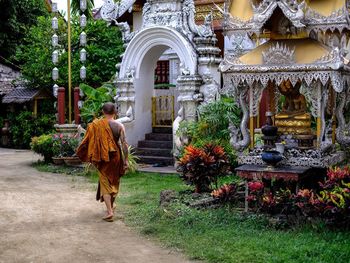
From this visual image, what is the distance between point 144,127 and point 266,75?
23.3ft

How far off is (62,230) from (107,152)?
1344 millimetres

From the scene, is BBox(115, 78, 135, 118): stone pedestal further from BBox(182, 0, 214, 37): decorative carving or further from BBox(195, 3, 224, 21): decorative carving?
BBox(195, 3, 224, 21): decorative carving

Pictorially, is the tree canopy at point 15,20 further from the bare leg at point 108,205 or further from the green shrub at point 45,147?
the bare leg at point 108,205

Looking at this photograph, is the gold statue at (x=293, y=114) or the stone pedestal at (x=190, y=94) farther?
the stone pedestal at (x=190, y=94)

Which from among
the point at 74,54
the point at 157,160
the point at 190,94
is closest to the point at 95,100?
the point at 157,160

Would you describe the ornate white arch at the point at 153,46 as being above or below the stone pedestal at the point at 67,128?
above

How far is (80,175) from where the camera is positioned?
13289 mm

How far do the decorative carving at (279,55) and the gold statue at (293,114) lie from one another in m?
0.51

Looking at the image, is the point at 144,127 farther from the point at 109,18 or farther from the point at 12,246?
the point at 12,246

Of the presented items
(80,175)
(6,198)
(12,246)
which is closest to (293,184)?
(12,246)

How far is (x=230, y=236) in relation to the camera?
7141mm

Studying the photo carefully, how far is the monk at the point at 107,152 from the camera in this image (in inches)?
337

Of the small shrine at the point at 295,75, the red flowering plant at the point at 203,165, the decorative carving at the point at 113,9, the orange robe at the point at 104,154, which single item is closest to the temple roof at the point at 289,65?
the small shrine at the point at 295,75

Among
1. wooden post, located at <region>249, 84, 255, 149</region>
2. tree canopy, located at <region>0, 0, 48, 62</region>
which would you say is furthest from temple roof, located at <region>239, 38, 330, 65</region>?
tree canopy, located at <region>0, 0, 48, 62</region>
